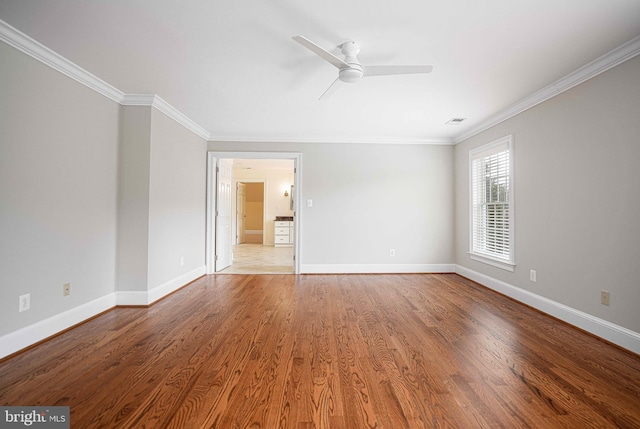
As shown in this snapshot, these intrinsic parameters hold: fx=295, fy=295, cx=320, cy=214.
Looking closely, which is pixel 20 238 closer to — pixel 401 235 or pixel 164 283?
pixel 164 283

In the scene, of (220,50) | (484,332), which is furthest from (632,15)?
(220,50)

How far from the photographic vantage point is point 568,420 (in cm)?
147

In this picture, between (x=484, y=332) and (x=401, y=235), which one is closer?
(x=484, y=332)

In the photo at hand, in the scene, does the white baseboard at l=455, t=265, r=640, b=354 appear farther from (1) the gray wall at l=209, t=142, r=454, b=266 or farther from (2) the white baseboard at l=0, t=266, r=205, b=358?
(2) the white baseboard at l=0, t=266, r=205, b=358

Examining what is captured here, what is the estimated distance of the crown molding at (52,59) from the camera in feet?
6.94

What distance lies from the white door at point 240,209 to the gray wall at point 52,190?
722 cm

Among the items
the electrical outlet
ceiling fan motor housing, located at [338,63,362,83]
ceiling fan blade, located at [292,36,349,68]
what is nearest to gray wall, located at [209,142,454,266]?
ceiling fan motor housing, located at [338,63,362,83]

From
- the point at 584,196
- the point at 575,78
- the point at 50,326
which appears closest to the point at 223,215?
the point at 50,326

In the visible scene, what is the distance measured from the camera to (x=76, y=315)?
2740 mm

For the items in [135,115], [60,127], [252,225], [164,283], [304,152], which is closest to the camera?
[60,127]

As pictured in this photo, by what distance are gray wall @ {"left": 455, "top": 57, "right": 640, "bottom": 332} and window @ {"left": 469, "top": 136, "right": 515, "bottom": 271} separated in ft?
0.53

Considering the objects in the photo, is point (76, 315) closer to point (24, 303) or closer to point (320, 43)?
point (24, 303)

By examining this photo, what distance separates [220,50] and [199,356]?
241 centimetres

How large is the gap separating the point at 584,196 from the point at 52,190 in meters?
4.72
